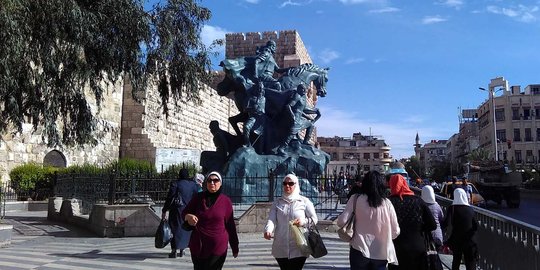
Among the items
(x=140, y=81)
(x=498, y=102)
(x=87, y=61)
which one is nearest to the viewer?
(x=87, y=61)

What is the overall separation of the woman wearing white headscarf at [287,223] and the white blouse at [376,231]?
0.56 metres

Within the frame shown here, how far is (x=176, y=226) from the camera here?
8.42 meters

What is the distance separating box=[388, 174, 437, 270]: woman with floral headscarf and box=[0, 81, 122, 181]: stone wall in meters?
15.5

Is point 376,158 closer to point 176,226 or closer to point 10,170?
point 10,170

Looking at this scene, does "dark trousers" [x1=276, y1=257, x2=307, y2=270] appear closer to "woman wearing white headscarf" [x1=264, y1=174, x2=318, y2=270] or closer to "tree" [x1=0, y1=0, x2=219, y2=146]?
"woman wearing white headscarf" [x1=264, y1=174, x2=318, y2=270]

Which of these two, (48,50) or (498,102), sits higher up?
(498,102)

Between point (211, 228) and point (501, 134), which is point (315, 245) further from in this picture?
point (501, 134)

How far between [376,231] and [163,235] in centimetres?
435

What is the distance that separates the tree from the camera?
750 cm

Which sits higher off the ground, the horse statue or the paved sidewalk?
the horse statue

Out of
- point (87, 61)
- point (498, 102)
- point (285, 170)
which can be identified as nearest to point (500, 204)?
point (285, 170)

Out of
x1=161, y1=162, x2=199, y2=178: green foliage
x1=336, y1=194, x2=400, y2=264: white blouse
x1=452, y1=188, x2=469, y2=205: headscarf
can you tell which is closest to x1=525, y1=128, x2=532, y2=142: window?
x1=161, y1=162, x2=199, y2=178: green foliage

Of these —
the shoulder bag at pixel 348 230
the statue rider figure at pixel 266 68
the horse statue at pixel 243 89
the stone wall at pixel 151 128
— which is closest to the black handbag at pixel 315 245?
the shoulder bag at pixel 348 230

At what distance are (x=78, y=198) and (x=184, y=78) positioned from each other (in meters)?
7.23
